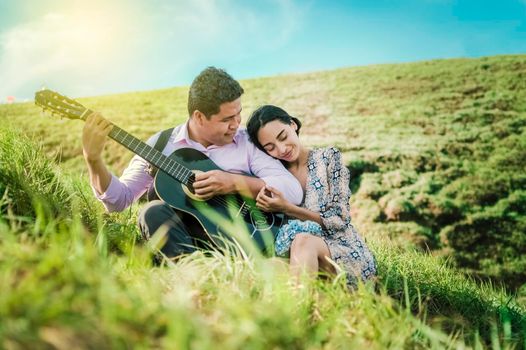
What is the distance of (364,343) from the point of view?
1.90 metres

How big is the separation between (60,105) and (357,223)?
24.9ft

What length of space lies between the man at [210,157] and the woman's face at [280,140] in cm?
14

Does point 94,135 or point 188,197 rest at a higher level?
point 94,135

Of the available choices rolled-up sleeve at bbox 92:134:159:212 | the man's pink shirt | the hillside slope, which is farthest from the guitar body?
the hillside slope

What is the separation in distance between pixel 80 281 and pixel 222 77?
2.81 meters

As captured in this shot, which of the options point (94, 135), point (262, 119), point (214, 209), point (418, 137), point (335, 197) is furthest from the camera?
point (418, 137)

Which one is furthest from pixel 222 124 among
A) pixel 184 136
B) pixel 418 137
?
pixel 418 137

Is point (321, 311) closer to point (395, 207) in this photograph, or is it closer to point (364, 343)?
point (364, 343)

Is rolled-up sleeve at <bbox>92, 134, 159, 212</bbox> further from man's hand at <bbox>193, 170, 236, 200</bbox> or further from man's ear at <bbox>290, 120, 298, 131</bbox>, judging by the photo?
man's ear at <bbox>290, 120, 298, 131</bbox>

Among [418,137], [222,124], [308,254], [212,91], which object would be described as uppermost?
[418,137]

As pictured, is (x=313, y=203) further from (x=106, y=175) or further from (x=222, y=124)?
(x=106, y=175)

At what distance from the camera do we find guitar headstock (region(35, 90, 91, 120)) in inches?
134

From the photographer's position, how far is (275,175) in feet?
12.1

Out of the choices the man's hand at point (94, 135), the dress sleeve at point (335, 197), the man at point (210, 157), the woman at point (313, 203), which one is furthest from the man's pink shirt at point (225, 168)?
the man's hand at point (94, 135)
